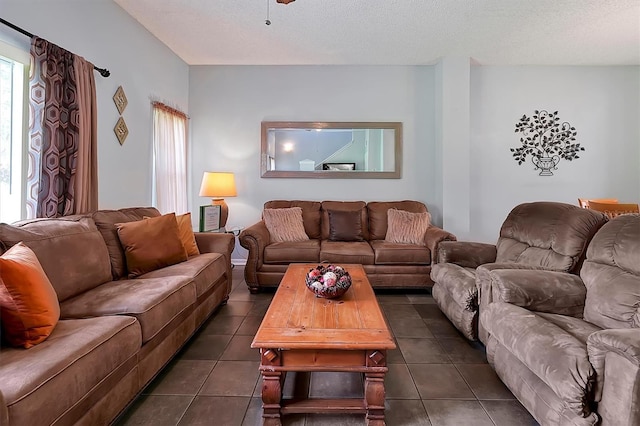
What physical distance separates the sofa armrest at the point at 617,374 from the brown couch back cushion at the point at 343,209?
2886 millimetres

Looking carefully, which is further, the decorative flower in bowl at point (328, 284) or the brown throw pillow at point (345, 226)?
the brown throw pillow at point (345, 226)

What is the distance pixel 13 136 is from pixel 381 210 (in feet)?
11.5

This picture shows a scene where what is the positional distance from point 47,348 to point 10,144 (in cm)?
170

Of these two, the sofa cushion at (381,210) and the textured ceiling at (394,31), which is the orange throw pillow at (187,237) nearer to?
the textured ceiling at (394,31)

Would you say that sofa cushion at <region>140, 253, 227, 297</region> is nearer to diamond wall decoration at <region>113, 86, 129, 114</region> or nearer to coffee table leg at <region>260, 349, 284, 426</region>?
coffee table leg at <region>260, 349, 284, 426</region>

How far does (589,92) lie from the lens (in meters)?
4.55

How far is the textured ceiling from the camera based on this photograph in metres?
3.08

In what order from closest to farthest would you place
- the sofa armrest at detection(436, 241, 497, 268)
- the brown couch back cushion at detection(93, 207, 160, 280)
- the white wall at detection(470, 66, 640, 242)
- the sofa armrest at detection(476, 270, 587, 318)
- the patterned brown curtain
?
the sofa armrest at detection(476, 270, 587, 318), the patterned brown curtain, the brown couch back cushion at detection(93, 207, 160, 280), the sofa armrest at detection(436, 241, 497, 268), the white wall at detection(470, 66, 640, 242)

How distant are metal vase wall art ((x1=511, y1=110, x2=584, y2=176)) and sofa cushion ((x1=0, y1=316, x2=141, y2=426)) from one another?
16.1ft

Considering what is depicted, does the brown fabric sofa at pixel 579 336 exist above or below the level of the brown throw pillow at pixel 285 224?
below

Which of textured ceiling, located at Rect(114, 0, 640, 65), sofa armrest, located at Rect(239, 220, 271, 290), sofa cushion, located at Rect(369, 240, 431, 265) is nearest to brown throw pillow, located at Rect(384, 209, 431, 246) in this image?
sofa cushion, located at Rect(369, 240, 431, 265)

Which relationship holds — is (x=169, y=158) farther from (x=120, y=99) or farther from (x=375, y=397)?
(x=375, y=397)

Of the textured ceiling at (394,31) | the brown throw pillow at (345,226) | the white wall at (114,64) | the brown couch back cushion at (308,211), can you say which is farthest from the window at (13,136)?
the brown throw pillow at (345,226)

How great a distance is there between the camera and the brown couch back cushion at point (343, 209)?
13.6ft
